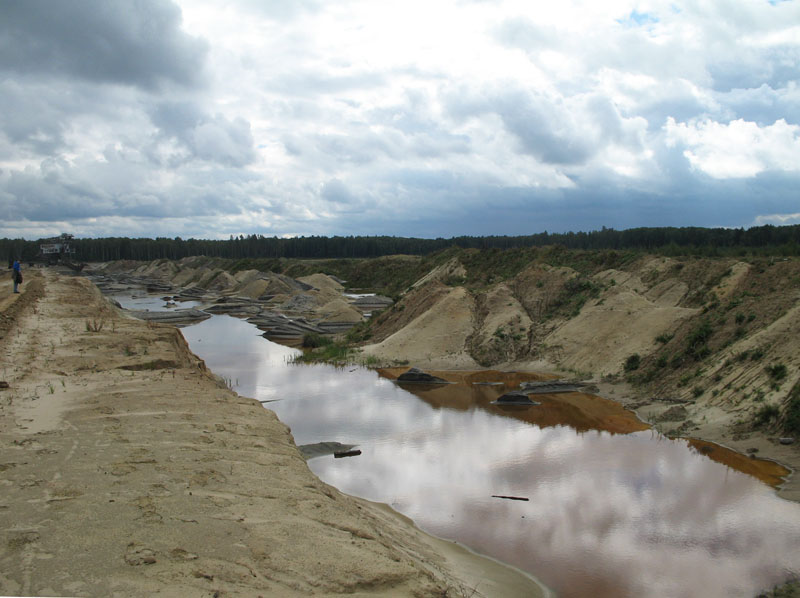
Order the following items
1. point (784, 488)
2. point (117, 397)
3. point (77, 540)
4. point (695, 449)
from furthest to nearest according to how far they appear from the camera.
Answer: point (695, 449) < point (784, 488) < point (117, 397) < point (77, 540)

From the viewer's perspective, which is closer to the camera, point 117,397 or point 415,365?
point 117,397

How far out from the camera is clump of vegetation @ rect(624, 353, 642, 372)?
23172 millimetres

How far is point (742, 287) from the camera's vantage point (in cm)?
2612

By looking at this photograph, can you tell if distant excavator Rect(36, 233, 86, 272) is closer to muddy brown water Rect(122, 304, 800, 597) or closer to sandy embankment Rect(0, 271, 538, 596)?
muddy brown water Rect(122, 304, 800, 597)

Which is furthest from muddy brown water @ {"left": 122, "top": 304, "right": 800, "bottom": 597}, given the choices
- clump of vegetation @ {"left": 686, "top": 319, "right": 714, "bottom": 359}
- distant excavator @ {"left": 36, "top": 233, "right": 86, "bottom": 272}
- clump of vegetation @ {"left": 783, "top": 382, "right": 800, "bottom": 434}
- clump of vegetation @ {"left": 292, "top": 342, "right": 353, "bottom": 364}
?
distant excavator @ {"left": 36, "top": 233, "right": 86, "bottom": 272}

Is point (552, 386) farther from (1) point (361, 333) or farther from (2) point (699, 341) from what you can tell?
(1) point (361, 333)

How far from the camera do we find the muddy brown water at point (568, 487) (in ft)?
31.6

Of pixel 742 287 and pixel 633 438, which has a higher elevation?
pixel 742 287

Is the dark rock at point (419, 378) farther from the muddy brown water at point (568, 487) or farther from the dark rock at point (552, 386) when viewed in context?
the dark rock at point (552, 386)

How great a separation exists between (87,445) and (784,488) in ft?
41.8

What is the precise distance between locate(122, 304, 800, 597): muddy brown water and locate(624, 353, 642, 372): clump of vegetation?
8.22 ft

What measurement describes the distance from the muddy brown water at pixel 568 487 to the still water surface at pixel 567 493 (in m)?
0.03

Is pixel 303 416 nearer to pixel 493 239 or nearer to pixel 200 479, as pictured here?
pixel 200 479

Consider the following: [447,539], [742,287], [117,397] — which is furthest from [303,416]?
[742,287]
